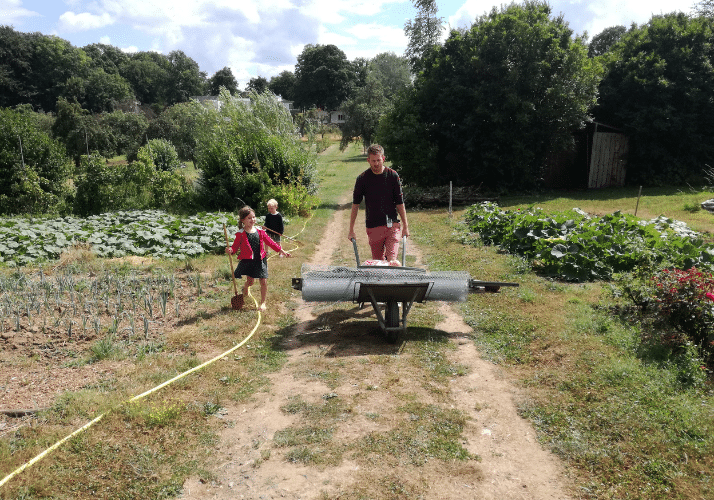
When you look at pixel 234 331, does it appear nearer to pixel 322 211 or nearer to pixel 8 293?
pixel 8 293

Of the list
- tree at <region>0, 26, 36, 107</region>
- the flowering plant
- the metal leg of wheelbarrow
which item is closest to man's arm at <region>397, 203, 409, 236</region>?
the metal leg of wheelbarrow

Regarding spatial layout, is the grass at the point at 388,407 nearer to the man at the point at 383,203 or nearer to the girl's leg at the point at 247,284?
the girl's leg at the point at 247,284

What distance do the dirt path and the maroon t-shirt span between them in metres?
1.72

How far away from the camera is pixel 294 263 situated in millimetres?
10703

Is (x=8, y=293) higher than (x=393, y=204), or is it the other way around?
(x=393, y=204)

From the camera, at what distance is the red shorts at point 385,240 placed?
6750 millimetres

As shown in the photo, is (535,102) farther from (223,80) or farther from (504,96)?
(223,80)

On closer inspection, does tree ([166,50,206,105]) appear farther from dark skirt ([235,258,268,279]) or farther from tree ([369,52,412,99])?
dark skirt ([235,258,268,279])

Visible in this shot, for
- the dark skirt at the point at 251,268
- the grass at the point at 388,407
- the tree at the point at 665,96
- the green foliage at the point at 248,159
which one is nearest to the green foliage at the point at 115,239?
the dark skirt at the point at 251,268

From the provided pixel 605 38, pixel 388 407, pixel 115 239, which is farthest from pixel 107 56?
pixel 388 407

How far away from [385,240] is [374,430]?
10.3ft

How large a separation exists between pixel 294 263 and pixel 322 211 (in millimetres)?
8880

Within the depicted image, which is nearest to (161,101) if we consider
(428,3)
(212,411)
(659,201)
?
(428,3)

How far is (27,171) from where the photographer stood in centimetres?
2022
